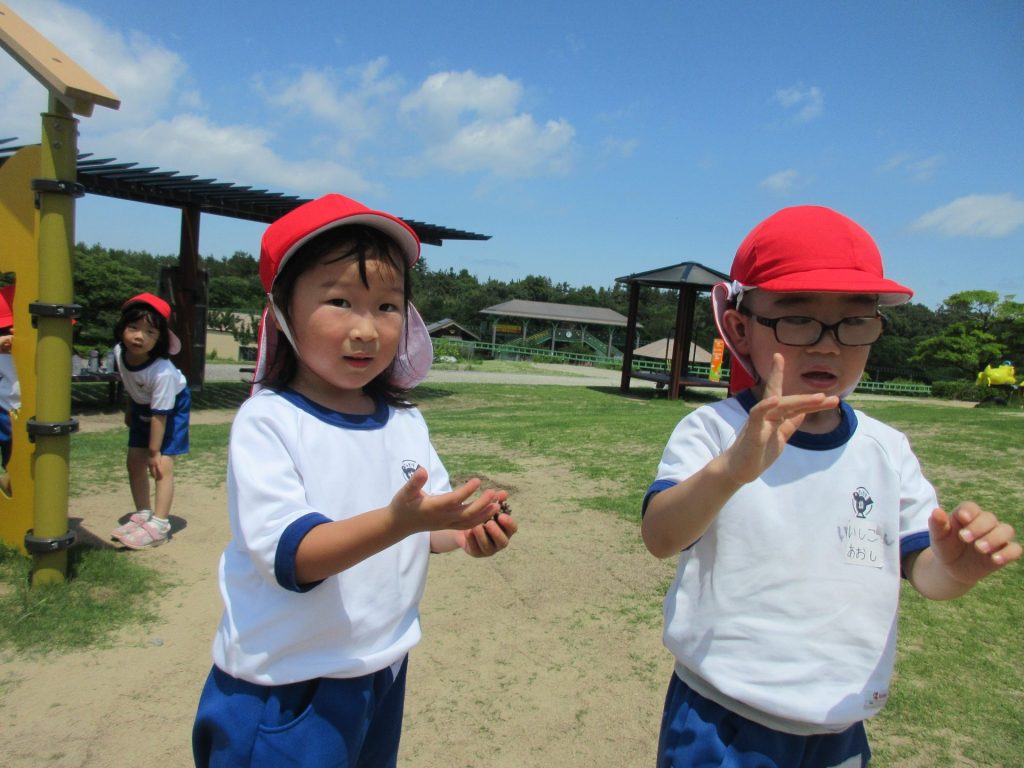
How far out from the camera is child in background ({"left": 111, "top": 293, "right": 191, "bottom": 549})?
423cm

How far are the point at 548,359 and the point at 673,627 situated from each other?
3569 centimetres

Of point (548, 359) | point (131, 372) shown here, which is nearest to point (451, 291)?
point (548, 359)

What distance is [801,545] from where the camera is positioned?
4.50ft

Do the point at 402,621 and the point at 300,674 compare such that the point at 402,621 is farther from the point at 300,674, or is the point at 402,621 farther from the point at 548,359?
the point at 548,359

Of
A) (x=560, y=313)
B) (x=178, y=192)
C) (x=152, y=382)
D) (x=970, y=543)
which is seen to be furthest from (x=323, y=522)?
(x=560, y=313)

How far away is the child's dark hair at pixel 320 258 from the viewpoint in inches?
58.0

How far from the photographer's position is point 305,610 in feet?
4.38

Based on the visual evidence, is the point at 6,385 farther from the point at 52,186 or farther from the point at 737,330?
the point at 737,330

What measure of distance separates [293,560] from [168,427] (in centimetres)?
364

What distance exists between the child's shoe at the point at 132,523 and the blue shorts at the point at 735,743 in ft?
12.2

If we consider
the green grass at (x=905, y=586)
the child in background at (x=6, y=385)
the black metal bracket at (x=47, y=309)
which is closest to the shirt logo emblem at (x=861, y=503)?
the green grass at (x=905, y=586)

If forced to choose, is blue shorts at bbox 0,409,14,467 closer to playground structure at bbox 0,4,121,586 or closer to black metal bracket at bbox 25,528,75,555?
playground structure at bbox 0,4,121,586

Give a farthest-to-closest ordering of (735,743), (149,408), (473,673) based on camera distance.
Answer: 1. (149,408)
2. (473,673)
3. (735,743)

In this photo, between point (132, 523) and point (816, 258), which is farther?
point (132, 523)
